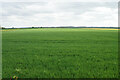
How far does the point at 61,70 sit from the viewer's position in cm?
670

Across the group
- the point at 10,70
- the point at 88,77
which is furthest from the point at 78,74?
the point at 10,70

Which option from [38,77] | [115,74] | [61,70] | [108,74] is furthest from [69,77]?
[115,74]

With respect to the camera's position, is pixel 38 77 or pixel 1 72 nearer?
pixel 38 77

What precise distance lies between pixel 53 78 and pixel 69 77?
0.73 metres

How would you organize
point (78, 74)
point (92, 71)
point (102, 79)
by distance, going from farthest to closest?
point (92, 71) < point (78, 74) < point (102, 79)

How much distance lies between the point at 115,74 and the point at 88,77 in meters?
1.45

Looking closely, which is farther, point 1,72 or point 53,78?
point 1,72

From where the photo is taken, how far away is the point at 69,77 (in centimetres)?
581

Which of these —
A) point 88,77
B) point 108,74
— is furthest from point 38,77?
point 108,74

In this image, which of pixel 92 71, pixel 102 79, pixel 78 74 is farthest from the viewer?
pixel 92 71

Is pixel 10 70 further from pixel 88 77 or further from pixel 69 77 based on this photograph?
pixel 88 77

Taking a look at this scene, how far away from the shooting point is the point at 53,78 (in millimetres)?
5750

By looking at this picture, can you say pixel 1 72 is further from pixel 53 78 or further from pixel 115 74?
pixel 115 74

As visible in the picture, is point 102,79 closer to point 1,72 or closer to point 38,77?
point 38,77
